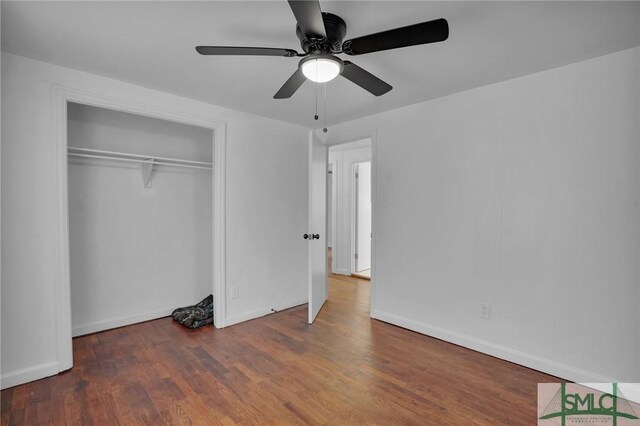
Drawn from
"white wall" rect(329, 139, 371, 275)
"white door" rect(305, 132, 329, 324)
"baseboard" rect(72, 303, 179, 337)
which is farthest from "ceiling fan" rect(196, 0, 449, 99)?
"white wall" rect(329, 139, 371, 275)

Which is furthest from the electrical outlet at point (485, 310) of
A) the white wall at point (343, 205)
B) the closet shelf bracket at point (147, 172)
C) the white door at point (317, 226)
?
the closet shelf bracket at point (147, 172)

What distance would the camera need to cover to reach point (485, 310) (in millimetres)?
2598

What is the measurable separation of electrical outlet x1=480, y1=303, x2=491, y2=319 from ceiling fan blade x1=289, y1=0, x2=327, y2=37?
2.40 meters

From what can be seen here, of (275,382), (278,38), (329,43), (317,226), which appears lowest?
(275,382)

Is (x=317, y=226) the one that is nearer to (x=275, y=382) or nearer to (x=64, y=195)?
(x=275, y=382)

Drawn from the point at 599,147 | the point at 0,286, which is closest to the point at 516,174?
the point at 599,147

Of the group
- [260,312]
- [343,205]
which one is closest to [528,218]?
[260,312]

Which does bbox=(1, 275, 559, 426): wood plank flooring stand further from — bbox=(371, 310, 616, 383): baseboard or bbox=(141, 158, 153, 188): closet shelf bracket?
bbox=(141, 158, 153, 188): closet shelf bracket

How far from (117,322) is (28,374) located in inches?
37.9

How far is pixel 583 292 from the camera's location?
7.07 feet

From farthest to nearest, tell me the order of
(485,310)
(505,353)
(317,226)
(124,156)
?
(317,226), (124,156), (485,310), (505,353)

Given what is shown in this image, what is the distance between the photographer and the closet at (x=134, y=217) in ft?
9.54

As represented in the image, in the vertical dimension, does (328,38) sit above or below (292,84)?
above

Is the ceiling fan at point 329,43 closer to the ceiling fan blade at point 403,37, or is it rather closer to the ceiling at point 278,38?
the ceiling fan blade at point 403,37
